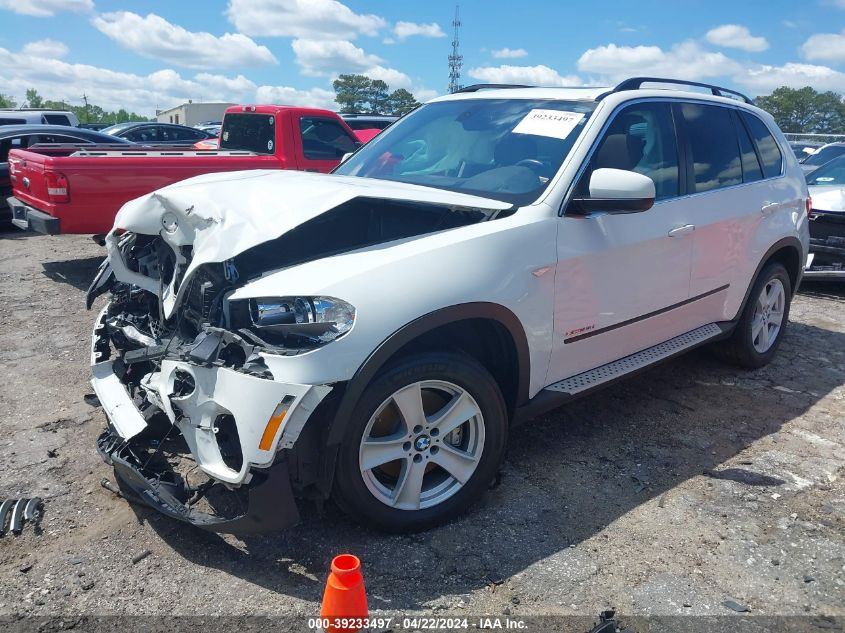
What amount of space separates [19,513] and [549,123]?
320 cm

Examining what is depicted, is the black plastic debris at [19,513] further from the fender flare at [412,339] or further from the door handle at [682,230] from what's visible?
the door handle at [682,230]

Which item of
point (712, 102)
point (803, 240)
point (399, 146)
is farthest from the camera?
point (803, 240)

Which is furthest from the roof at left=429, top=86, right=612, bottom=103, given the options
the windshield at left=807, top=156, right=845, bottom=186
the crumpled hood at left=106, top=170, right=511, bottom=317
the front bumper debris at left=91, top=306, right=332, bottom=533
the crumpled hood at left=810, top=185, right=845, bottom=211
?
the windshield at left=807, top=156, right=845, bottom=186

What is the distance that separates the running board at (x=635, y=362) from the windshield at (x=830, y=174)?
4.89 meters

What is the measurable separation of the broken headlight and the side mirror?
54.6 inches

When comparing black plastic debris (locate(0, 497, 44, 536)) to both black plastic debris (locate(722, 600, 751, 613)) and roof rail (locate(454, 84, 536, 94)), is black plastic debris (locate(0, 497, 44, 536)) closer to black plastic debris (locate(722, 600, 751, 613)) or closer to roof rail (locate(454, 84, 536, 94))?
black plastic debris (locate(722, 600, 751, 613))

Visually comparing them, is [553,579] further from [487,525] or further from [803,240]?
[803,240]

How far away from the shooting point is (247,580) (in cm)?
276

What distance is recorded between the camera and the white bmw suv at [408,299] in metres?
2.65

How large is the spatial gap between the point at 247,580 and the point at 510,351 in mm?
1484

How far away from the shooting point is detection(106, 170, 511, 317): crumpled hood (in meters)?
2.89

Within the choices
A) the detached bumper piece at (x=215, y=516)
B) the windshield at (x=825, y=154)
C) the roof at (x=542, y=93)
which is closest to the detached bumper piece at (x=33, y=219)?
the roof at (x=542, y=93)

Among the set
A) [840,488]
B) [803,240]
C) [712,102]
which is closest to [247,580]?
[840,488]

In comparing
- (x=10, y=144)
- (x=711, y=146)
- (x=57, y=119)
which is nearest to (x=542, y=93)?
(x=711, y=146)
